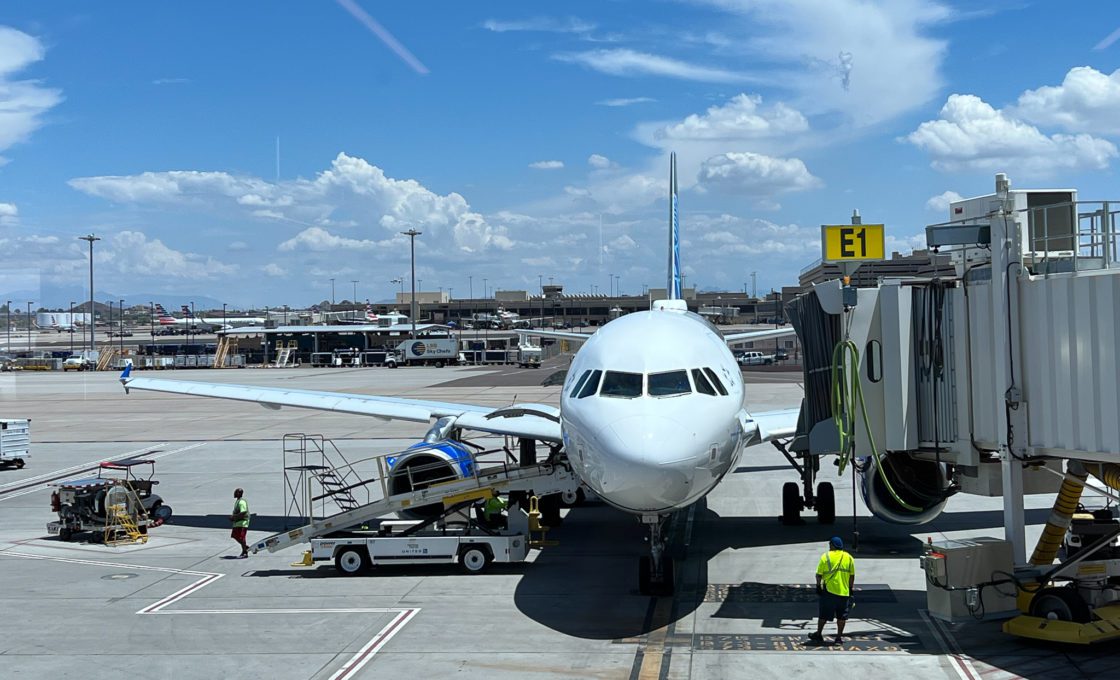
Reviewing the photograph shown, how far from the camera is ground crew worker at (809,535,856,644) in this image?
13156 millimetres

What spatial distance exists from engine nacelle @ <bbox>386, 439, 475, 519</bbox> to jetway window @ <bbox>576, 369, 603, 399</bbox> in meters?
6.07

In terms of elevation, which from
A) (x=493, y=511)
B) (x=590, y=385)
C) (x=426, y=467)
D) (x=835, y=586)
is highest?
(x=590, y=385)

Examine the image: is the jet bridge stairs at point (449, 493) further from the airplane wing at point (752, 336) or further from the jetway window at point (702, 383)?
the airplane wing at point (752, 336)

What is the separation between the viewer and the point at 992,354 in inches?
534

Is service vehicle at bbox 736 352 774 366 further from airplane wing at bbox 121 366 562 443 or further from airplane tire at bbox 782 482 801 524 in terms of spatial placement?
airplane tire at bbox 782 482 801 524

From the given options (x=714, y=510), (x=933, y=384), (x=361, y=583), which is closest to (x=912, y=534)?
(x=714, y=510)

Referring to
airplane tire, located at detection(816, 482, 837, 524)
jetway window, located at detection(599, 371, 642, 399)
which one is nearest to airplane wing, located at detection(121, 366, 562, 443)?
jetway window, located at detection(599, 371, 642, 399)

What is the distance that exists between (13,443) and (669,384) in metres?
29.7

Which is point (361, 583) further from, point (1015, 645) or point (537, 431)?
point (1015, 645)

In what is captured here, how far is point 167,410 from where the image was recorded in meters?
61.3

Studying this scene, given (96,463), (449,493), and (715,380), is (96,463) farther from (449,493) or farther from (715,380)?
(715,380)

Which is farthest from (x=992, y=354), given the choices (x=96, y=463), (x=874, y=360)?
(x=96, y=463)

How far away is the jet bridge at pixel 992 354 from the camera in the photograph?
12055mm

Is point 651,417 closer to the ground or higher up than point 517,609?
higher up
